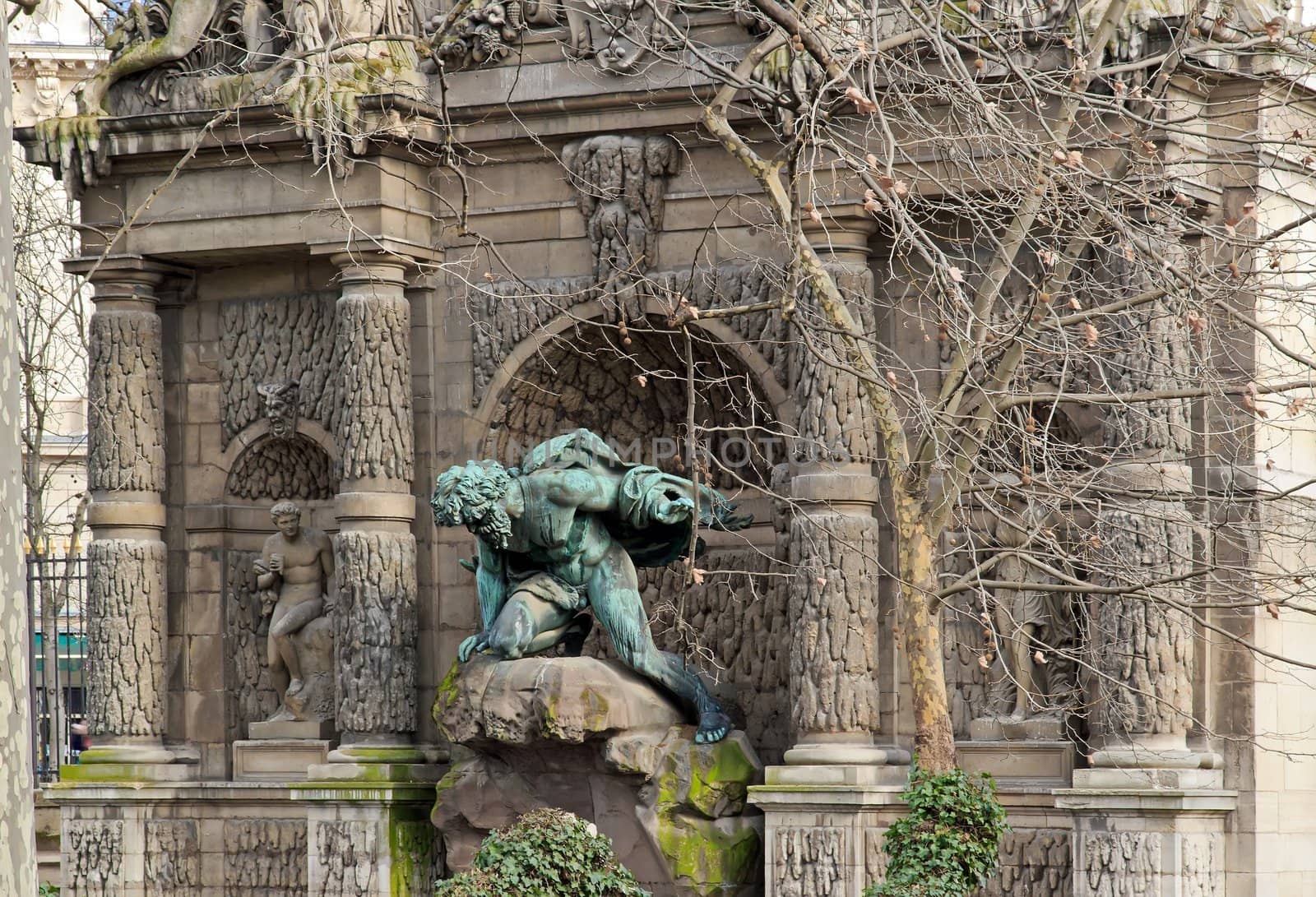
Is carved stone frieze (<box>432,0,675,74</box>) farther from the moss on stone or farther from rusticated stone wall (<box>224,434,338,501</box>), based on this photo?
the moss on stone

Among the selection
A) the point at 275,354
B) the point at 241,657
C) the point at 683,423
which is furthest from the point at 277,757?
the point at 683,423

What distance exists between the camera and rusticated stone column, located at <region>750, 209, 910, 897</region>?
45.9 ft

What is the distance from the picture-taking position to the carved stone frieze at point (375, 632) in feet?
50.2

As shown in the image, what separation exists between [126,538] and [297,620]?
137 centimetres

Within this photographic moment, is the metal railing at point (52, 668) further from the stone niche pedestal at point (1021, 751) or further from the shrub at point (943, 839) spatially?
the shrub at point (943, 839)

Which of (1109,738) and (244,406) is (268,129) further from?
(1109,738)

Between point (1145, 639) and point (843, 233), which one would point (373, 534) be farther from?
point (1145, 639)

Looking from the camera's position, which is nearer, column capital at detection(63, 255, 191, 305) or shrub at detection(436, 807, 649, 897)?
shrub at detection(436, 807, 649, 897)

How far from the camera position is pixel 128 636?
15969 mm

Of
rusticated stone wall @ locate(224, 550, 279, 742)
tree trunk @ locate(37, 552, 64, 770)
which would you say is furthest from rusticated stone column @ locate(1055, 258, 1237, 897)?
tree trunk @ locate(37, 552, 64, 770)

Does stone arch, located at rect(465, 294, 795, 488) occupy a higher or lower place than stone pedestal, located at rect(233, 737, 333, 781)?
higher

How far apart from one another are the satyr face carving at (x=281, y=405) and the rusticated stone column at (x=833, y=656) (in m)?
4.05

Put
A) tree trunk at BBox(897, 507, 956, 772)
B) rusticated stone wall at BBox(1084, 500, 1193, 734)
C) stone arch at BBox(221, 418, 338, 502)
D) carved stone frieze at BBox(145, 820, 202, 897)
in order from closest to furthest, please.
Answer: tree trunk at BBox(897, 507, 956, 772) < rusticated stone wall at BBox(1084, 500, 1193, 734) < carved stone frieze at BBox(145, 820, 202, 897) < stone arch at BBox(221, 418, 338, 502)

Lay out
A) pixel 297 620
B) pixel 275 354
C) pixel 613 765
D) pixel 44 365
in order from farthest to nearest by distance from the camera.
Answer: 1. pixel 44 365
2. pixel 275 354
3. pixel 297 620
4. pixel 613 765
